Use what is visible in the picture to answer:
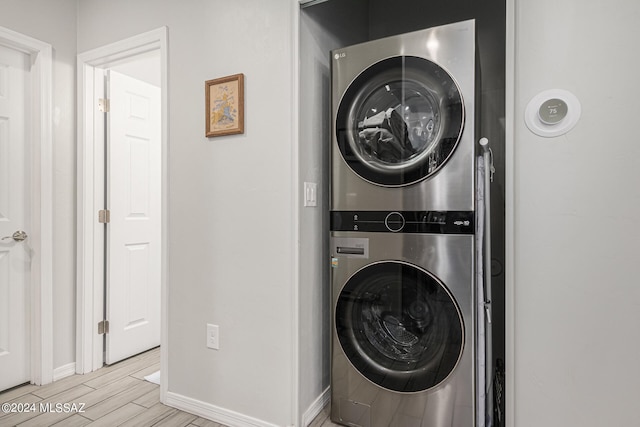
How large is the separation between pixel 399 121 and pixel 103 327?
2.43 metres

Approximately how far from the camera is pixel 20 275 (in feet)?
7.58

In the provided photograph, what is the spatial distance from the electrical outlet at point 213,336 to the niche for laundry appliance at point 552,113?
5.71ft

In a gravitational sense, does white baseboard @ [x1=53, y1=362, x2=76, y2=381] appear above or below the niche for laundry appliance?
below

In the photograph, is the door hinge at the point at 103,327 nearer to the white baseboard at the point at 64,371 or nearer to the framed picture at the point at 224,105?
the white baseboard at the point at 64,371

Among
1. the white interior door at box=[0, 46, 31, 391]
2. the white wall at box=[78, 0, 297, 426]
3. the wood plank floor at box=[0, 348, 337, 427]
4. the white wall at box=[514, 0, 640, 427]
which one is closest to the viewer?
the white wall at box=[514, 0, 640, 427]

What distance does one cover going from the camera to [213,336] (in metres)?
1.98

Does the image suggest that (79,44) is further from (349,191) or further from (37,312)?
(349,191)

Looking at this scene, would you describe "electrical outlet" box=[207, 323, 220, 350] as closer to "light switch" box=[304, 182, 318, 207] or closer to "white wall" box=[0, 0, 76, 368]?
"light switch" box=[304, 182, 318, 207]

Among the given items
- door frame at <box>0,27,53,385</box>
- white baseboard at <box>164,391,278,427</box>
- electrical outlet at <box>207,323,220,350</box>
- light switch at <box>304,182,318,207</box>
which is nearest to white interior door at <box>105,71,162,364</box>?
door frame at <box>0,27,53,385</box>

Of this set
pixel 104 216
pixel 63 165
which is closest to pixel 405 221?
pixel 104 216

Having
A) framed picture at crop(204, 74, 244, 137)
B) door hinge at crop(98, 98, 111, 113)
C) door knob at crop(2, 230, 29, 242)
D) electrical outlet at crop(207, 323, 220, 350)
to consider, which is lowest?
electrical outlet at crop(207, 323, 220, 350)

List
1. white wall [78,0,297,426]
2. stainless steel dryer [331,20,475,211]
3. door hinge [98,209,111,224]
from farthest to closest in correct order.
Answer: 1. door hinge [98,209,111,224]
2. white wall [78,0,297,426]
3. stainless steel dryer [331,20,475,211]

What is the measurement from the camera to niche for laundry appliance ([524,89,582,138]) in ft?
4.33

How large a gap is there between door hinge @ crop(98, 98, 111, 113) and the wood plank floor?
1817mm
